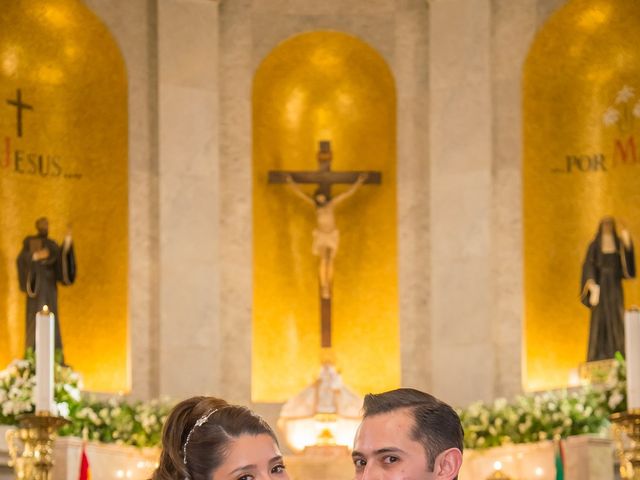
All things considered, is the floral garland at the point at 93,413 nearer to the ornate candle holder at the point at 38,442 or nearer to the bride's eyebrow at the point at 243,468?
the ornate candle holder at the point at 38,442

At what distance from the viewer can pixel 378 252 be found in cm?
1755

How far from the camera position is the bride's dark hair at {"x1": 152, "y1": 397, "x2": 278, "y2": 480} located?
4520mm

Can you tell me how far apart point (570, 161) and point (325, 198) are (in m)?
2.77

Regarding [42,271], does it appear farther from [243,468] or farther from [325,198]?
[243,468]

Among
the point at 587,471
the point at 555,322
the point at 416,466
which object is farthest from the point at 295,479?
the point at 416,466

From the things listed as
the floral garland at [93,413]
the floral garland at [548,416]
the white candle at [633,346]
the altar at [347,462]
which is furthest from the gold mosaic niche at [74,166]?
the white candle at [633,346]

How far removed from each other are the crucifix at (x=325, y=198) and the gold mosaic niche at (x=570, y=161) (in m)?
1.93

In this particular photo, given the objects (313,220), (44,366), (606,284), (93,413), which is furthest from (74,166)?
(44,366)

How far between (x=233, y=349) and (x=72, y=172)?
2.68 m

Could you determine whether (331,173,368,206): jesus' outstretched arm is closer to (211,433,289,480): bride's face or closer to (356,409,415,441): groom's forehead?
(356,409,415,441): groom's forehead

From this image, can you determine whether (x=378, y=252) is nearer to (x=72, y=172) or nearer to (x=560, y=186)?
(x=560, y=186)

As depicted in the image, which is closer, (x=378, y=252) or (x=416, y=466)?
(x=416, y=466)

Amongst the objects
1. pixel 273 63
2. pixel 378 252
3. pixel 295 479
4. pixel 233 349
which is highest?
pixel 273 63

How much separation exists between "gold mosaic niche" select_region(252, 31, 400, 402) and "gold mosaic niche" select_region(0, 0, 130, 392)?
5.30 ft
